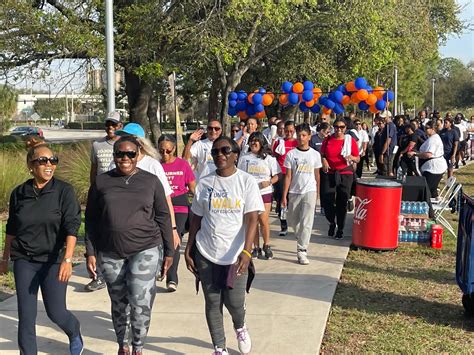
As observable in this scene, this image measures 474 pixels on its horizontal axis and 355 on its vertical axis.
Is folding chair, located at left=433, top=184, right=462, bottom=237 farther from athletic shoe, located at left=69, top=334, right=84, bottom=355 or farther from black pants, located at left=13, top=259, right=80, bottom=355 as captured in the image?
black pants, located at left=13, top=259, right=80, bottom=355

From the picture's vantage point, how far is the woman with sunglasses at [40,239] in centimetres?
402

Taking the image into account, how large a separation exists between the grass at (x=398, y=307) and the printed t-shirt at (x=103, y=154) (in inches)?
107

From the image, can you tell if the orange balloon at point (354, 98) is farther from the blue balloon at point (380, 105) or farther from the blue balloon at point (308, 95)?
the blue balloon at point (308, 95)

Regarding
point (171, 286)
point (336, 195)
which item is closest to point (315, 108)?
point (336, 195)

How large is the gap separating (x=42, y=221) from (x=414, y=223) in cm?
608

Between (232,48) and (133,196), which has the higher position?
(232,48)

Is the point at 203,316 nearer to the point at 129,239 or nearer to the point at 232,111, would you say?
the point at 129,239

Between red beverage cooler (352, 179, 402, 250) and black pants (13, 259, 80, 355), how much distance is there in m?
4.88

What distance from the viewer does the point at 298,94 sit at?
56.1ft

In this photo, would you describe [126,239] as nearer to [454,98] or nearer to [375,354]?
[375,354]

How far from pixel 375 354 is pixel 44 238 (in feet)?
8.67

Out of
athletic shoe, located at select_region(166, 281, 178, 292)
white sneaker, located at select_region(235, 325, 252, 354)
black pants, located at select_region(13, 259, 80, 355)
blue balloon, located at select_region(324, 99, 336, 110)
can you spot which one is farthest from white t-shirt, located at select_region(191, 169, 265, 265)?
blue balloon, located at select_region(324, 99, 336, 110)

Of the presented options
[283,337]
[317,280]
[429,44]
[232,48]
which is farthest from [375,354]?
[429,44]

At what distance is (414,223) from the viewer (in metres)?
8.66
